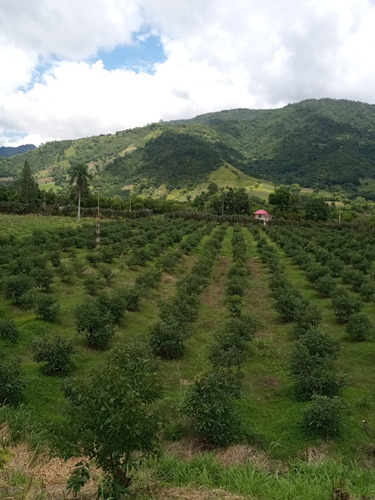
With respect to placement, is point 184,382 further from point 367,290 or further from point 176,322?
point 367,290

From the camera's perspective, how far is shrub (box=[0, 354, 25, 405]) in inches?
495

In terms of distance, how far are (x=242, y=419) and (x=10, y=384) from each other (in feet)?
26.3

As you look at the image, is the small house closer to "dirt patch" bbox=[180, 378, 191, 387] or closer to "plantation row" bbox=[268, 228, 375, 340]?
"plantation row" bbox=[268, 228, 375, 340]

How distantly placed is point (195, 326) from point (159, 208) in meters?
101

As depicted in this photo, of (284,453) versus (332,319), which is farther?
(332,319)

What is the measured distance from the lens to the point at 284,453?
1171 cm

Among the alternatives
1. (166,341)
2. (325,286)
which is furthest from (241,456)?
(325,286)

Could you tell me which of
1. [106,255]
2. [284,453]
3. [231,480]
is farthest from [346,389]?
[106,255]

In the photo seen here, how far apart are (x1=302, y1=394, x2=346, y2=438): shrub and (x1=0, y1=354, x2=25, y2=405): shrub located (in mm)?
9955

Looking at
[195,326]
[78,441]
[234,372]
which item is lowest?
[195,326]

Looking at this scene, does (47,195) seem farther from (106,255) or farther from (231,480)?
(231,480)

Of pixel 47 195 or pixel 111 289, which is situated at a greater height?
pixel 47 195

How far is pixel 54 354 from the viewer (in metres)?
15.7

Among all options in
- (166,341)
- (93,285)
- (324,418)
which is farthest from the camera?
(93,285)
